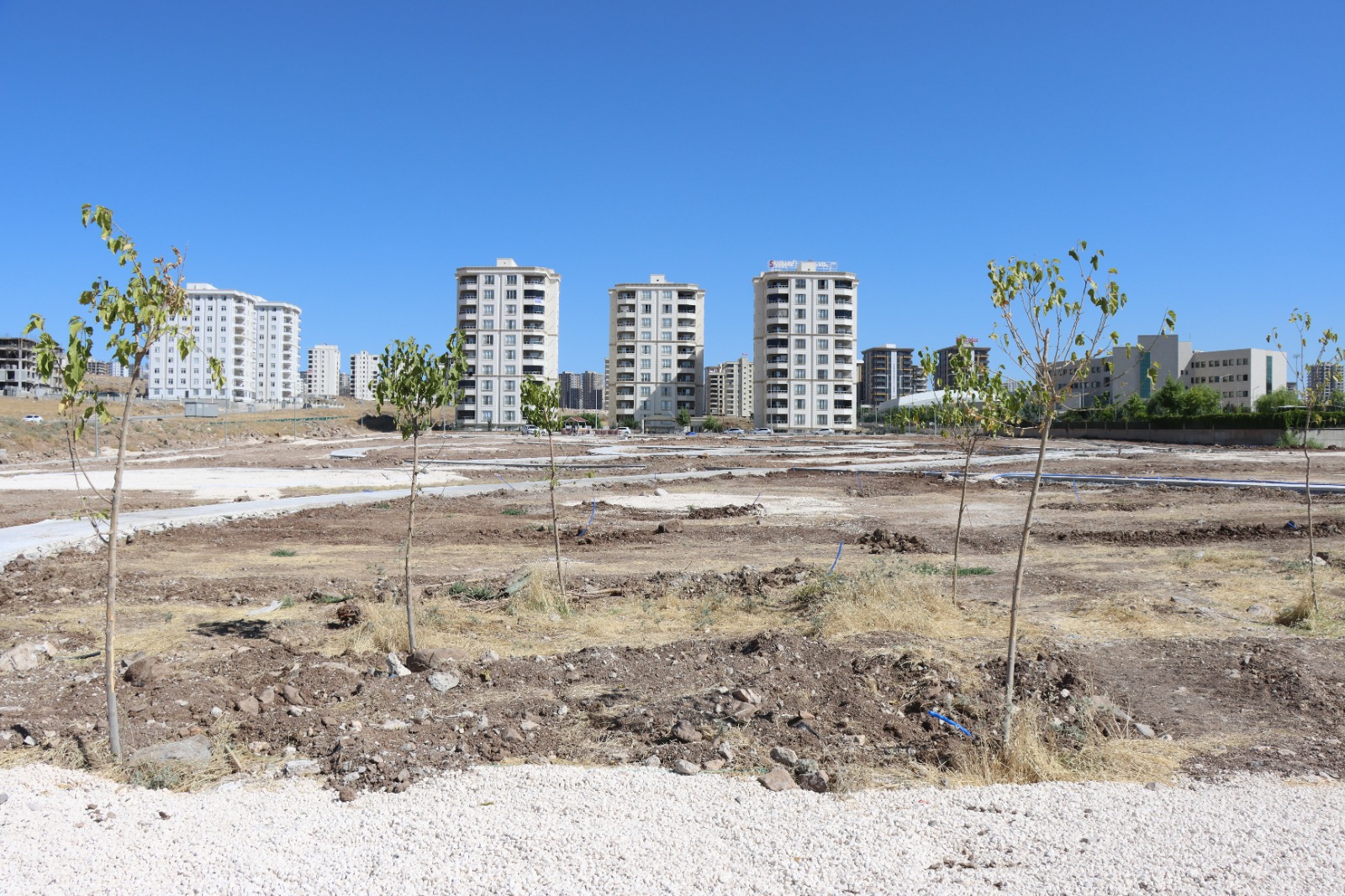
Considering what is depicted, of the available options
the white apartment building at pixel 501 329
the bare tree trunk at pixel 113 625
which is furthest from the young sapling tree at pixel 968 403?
the white apartment building at pixel 501 329

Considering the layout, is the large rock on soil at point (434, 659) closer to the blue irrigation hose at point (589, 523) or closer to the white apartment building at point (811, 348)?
the blue irrigation hose at point (589, 523)

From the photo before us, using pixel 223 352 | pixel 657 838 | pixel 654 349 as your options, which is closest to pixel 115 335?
pixel 657 838

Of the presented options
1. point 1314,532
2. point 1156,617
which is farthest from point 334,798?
point 1314,532

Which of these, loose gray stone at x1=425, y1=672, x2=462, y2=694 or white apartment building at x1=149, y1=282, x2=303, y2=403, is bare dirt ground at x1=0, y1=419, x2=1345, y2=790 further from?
white apartment building at x1=149, y1=282, x2=303, y2=403

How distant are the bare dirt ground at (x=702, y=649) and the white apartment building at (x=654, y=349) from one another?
4663 inches

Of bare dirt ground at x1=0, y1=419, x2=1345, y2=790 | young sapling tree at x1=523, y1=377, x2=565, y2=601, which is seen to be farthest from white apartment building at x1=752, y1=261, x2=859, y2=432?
young sapling tree at x1=523, y1=377, x2=565, y2=601

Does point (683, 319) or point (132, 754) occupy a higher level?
point (683, 319)

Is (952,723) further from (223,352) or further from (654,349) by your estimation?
(223,352)

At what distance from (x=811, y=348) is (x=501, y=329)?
45098 millimetres

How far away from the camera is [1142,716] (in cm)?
Answer: 796

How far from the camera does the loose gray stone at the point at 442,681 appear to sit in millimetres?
8484

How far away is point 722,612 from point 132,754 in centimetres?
737

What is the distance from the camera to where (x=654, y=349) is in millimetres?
140125

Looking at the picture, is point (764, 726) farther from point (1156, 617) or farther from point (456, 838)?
point (1156, 617)
